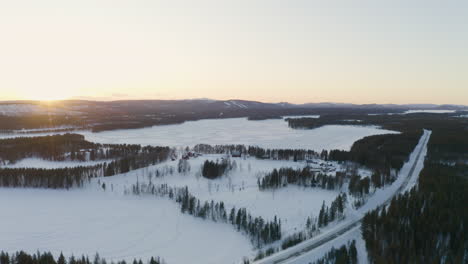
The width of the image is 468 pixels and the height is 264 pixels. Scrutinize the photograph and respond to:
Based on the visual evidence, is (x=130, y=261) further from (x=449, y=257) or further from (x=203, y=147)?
(x=203, y=147)

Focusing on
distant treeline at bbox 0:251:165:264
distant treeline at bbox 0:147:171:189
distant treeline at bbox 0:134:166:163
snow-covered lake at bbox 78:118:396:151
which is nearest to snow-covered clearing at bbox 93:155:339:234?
distant treeline at bbox 0:147:171:189

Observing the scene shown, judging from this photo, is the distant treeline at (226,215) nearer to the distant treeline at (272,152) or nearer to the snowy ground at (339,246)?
the snowy ground at (339,246)

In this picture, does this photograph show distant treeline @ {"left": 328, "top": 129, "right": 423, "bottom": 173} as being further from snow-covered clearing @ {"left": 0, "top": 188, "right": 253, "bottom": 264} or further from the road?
snow-covered clearing @ {"left": 0, "top": 188, "right": 253, "bottom": 264}

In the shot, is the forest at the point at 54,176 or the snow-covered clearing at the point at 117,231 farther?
the forest at the point at 54,176

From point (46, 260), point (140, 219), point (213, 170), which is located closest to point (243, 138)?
point (213, 170)

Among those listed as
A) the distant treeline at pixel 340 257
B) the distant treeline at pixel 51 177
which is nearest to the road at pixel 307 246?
the distant treeline at pixel 340 257
